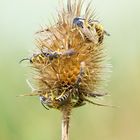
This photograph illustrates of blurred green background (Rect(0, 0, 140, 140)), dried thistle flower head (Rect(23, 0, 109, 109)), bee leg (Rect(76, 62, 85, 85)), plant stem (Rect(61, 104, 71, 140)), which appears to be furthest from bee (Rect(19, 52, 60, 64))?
blurred green background (Rect(0, 0, 140, 140))

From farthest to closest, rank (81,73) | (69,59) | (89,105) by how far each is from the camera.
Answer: (89,105), (69,59), (81,73)

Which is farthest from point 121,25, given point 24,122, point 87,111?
point 24,122

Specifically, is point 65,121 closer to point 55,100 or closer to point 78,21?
point 55,100

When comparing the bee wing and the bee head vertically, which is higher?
the bee head

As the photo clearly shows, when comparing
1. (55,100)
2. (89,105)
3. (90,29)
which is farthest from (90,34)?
(89,105)

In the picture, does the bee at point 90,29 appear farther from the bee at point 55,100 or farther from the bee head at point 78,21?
the bee at point 55,100

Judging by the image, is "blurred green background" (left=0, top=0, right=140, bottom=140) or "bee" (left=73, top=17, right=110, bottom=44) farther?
"blurred green background" (left=0, top=0, right=140, bottom=140)

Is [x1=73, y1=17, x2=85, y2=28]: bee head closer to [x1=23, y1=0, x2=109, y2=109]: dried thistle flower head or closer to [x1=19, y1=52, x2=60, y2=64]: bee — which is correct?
[x1=23, y1=0, x2=109, y2=109]: dried thistle flower head

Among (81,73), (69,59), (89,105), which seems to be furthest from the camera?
(89,105)
